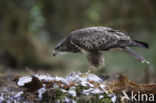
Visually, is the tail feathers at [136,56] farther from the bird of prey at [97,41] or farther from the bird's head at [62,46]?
the bird's head at [62,46]

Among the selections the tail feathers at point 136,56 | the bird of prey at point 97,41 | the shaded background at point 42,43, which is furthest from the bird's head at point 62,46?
the shaded background at point 42,43

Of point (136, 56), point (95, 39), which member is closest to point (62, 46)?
point (95, 39)

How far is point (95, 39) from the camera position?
219 inches

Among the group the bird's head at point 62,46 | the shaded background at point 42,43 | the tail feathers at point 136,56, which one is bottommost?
the tail feathers at point 136,56

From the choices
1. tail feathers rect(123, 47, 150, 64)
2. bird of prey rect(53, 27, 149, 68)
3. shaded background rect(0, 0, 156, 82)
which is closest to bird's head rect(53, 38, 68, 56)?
bird of prey rect(53, 27, 149, 68)

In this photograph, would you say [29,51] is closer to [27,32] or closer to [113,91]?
[27,32]

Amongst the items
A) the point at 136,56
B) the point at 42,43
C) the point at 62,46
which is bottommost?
the point at 136,56

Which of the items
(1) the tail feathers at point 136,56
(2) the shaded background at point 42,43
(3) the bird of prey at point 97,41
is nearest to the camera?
(1) the tail feathers at point 136,56

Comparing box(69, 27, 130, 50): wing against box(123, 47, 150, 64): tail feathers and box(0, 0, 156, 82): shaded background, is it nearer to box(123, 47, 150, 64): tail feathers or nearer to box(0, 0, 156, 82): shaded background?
box(123, 47, 150, 64): tail feathers

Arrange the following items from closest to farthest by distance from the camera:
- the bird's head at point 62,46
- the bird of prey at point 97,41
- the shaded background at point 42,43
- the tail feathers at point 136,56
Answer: the tail feathers at point 136,56
the bird of prey at point 97,41
the bird's head at point 62,46
the shaded background at point 42,43

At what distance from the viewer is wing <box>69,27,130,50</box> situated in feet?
18.3

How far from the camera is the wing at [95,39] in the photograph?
557 cm

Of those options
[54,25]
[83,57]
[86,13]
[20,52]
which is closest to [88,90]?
[20,52]

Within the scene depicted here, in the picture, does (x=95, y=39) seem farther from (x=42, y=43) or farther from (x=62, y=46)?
(x=42, y=43)
